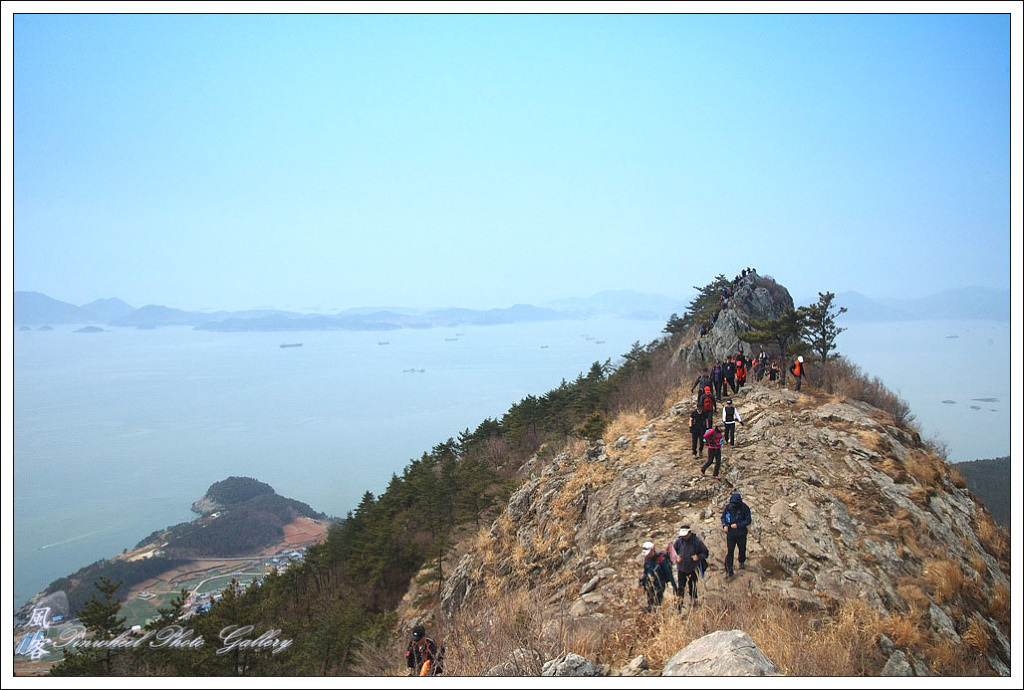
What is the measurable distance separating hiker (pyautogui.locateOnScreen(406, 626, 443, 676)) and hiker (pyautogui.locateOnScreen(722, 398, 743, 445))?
29.7 ft

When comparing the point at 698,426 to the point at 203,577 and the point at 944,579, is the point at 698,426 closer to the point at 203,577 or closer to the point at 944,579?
the point at 944,579

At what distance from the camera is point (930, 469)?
44.1 feet

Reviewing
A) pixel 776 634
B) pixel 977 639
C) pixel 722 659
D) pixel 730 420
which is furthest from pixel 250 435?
pixel 722 659

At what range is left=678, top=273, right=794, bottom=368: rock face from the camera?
2969 centimetres

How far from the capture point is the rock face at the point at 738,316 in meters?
29.7

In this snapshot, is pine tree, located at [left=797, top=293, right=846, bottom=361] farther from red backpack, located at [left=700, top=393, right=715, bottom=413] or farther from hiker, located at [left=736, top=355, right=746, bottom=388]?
red backpack, located at [left=700, top=393, right=715, bottom=413]

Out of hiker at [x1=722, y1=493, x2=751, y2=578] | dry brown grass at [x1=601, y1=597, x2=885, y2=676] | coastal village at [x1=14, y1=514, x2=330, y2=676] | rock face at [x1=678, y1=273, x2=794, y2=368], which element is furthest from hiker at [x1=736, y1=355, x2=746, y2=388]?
coastal village at [x1=14, y1=514, x2=330, y2=676]

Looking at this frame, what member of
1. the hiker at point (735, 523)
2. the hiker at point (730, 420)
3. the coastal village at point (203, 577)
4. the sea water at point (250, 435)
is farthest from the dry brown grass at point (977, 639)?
the sea water at point (250, 435)

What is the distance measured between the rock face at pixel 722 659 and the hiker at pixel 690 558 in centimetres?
206

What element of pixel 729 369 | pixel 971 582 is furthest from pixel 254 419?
pixel 971 582

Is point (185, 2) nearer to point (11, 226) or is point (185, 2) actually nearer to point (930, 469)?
point (11, 226)

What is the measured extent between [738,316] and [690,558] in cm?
2694

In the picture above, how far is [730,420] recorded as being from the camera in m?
13.8

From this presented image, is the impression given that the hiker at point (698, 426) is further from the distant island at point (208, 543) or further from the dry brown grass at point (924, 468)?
the distant island at point (208, 543)
